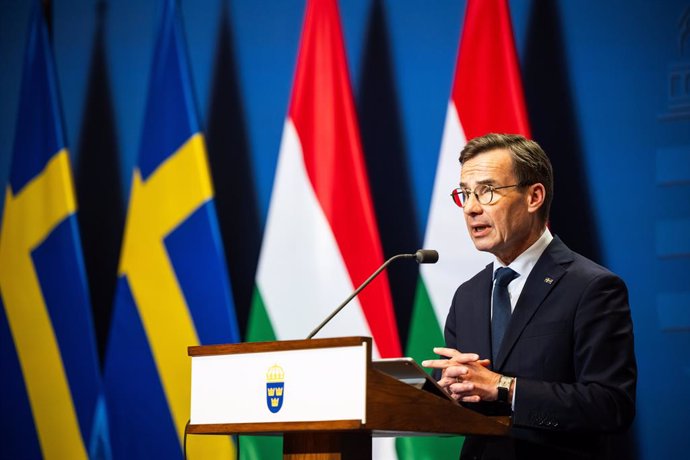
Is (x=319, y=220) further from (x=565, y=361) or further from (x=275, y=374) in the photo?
(x=275, y=374)

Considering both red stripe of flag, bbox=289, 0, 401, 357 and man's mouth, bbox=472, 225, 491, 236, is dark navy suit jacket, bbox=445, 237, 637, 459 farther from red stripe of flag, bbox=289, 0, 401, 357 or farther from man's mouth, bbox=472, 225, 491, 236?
red stripe of flag, bbox=289, 0, 401, 357

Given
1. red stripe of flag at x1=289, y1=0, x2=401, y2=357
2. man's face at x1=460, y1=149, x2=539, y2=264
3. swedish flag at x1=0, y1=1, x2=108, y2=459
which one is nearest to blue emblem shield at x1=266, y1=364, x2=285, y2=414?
man's face at x1=460, y1=149, x2=539, y2=264

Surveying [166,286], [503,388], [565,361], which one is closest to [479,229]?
[565,361]

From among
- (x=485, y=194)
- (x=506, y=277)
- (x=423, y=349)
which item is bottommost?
(x=423, y=349)

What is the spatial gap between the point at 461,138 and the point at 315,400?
2058 mm

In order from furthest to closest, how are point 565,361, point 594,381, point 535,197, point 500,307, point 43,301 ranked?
point 43,301 < point 535,197 < point 500,307 < point 565,361 < point 594,381

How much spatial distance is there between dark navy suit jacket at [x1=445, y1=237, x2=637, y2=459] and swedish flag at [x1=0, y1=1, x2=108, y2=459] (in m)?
2.38

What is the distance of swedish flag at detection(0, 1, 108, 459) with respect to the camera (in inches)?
166

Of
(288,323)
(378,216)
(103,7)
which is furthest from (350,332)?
(103,7)

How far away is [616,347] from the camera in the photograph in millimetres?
2273

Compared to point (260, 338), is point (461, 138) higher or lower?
higher

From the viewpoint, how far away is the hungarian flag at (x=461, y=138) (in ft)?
11.7

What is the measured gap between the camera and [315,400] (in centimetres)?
180

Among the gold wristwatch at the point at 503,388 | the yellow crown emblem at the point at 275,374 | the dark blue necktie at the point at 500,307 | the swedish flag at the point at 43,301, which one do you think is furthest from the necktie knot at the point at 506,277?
the swedish flag at the point at 43,301
